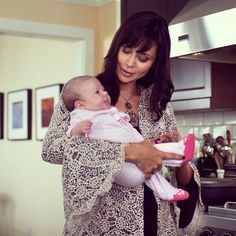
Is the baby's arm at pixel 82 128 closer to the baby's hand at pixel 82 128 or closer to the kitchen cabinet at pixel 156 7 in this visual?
the baby's hand at pixel 82 128

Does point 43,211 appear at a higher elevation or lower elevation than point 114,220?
lower

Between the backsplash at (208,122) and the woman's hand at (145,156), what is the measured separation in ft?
5.94

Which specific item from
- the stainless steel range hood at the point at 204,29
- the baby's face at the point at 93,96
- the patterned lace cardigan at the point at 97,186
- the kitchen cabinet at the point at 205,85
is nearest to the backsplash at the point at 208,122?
the kitchen cabinet at the point at 205,85

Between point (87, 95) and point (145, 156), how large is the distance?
0.24m

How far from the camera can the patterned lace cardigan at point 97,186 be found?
154 centimetres

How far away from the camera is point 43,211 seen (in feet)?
16.4

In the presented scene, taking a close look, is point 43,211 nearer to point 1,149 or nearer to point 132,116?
point 1,149

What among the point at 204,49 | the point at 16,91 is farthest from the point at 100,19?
the point at 204,49

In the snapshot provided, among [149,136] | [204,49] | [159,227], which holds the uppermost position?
[204,49]

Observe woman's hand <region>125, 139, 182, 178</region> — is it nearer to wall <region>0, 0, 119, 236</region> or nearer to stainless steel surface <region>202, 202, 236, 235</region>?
stainless steel surface <region>202, 202, 236, 235</region>

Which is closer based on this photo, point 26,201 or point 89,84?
point 89,84

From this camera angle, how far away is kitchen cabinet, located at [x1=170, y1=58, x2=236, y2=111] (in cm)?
310

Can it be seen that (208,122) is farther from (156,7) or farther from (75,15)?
(75,15)

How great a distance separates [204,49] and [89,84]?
3.06ft
